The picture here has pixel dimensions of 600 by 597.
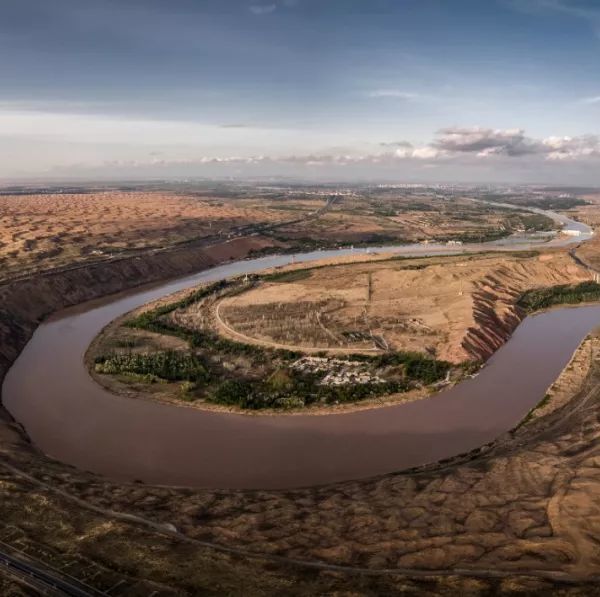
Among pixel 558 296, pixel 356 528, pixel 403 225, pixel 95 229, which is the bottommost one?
pixel 356 528

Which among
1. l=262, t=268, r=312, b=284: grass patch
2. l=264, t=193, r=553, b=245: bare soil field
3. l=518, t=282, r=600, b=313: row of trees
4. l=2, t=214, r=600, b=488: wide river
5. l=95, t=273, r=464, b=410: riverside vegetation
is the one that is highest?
l=264, t=193, r=553, b=245: bare soil field

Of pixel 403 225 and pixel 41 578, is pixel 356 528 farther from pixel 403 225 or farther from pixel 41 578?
pixel 403 225

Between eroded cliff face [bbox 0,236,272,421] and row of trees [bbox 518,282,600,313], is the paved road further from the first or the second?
row of trees [bbox 518,282,600,313]

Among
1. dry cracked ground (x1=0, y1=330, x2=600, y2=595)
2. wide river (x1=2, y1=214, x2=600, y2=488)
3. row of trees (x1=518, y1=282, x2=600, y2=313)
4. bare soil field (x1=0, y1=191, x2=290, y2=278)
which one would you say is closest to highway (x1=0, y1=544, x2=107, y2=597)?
dry cracked ground (x1=0, y1=330, x2=600, y2=595)

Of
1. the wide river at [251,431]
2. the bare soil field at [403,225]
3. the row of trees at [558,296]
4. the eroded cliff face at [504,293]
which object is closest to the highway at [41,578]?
the wide river at [251,431]

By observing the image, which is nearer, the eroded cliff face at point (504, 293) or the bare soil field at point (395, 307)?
the bare soil field at point (395, 307)

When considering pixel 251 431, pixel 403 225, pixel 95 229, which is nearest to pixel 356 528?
pixel 251 431

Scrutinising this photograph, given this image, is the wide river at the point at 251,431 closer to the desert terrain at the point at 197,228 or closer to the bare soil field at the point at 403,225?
the desert terrain at the point at 197,228
